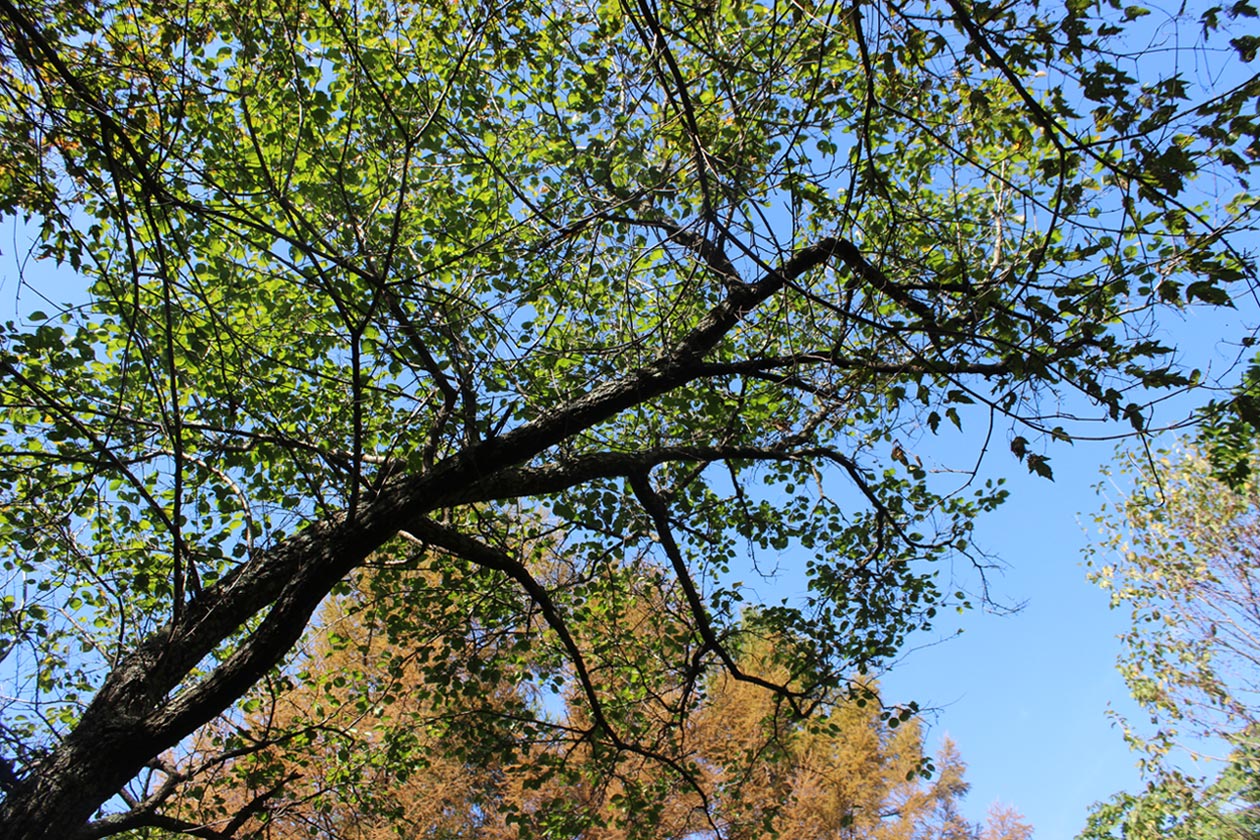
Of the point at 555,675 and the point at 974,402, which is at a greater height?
the point at 555,675

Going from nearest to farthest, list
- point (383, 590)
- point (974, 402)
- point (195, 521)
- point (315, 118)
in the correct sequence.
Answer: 1. point (974, 402)
2. point (315, 118)
3. point (195, 521)
4. point (383, 590)

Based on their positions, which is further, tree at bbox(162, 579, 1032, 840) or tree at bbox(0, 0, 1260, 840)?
tree at bbox(162, 579, 1032, 840)

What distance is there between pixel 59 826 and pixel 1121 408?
4.29 meters

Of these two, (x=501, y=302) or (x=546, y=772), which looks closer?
(x=501, y=302)

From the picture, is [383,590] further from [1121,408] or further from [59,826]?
[1121,408]

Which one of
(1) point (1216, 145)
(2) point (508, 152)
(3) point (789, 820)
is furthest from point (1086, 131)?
(3) point (789, 820)

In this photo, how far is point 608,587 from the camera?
621cm

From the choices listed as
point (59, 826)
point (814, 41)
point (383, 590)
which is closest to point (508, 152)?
point (814, 41)

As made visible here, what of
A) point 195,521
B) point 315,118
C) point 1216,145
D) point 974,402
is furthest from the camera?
point 195,521

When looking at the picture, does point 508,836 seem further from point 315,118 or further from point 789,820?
point 315,118

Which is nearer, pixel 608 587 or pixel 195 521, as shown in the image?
pixel 195 521

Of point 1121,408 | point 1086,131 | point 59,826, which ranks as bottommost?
point 59,826

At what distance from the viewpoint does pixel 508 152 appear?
5602 mm

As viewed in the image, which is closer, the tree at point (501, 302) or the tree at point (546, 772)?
the tree at point (501, 302)
